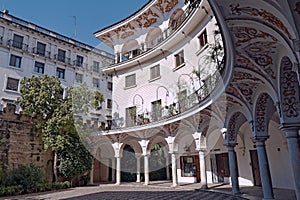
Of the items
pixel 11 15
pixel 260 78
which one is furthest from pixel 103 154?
pixel 260 78

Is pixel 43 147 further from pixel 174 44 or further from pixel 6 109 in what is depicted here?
pixel 174 44

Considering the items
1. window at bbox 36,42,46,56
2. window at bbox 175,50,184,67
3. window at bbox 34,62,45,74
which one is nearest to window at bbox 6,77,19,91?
window at bbox 34,62,45,74

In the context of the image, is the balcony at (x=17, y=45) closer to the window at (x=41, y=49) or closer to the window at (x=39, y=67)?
the window at (x=41, y=49)

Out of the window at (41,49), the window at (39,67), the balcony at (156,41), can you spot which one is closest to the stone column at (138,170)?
the balcony at (156,41)

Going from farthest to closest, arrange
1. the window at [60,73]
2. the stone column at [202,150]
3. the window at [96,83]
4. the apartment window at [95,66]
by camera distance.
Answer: the apartment window at [95,66], the window at [96,83], the window at [60,73], the stone column at [202,150]

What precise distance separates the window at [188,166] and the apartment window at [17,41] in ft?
58.0

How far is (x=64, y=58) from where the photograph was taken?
86.3ft

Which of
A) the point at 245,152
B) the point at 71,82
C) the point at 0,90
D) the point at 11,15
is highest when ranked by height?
the point at 11,15

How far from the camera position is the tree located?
16766 millimetres

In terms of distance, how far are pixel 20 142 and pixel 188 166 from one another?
11867 mm

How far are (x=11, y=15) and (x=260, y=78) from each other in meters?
23.7

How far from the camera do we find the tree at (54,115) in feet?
55.0

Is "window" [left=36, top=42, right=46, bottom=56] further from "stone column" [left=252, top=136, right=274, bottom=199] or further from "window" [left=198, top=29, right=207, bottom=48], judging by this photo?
"stone column" [left=252, top=136, right=274, bottom=199]

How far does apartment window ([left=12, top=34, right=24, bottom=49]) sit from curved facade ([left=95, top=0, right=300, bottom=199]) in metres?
8.00
